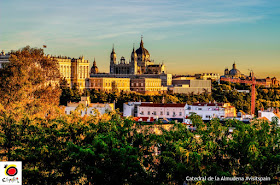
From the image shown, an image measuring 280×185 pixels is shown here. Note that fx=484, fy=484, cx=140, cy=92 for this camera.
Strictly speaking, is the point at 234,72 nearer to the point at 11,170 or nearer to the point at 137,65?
the point at 137,65

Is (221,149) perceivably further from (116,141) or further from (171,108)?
(171,108)

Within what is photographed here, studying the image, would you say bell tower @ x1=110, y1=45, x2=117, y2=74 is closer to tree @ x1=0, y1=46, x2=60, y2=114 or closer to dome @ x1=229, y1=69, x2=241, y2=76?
dome @ x1=229, y1=69, x2=241, y2=76

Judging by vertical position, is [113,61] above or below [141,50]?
below

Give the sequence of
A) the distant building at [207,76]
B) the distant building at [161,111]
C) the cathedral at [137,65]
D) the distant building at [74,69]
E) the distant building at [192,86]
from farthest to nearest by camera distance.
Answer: the distant building at [207,76]
the cathedral at [137,65]
the distant building at [192,86]
the distant building at [74,69]
the distant building at [161,111]

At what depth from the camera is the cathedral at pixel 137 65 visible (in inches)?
4439

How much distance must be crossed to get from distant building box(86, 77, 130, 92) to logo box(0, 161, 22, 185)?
227 feet

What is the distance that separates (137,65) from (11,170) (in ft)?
338

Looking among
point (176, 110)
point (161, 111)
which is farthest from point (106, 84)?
point (176, 110)

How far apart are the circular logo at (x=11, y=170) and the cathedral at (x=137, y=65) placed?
9617 centimetres

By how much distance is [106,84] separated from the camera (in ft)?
290

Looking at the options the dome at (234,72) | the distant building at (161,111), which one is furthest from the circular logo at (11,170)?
the dome at (234,72)

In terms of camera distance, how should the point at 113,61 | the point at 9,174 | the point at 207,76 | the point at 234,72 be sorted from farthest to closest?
1. the point at 234,72
2. the point at 207,76
3. the point at 113,61
4. the point at 9,174

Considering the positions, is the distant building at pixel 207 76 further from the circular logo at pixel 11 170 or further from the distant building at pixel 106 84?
the circular logo at pixel 11 170

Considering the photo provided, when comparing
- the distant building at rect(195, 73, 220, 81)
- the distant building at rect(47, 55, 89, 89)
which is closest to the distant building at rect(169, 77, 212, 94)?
the distant building at rect(47, 55, 89, 89)
